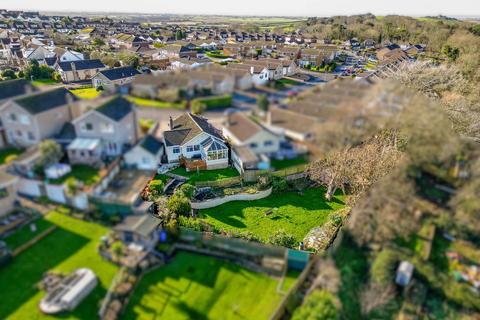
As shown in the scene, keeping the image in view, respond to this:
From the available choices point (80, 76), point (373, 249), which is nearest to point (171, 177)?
point (373, 249)

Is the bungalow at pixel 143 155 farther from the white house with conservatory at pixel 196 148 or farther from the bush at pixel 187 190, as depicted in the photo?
the white house with conservatory at pixel 196 148

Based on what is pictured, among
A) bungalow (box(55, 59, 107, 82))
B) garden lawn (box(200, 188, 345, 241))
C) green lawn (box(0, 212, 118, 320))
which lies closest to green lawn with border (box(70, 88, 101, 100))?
bungalow (box(55, 59, 107, 82))

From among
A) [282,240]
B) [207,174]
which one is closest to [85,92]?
[207,174]

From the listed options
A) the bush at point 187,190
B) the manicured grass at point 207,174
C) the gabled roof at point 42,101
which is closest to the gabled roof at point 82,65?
the manicured grass at point 207,174

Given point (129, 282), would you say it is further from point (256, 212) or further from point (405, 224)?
point (256, 212)

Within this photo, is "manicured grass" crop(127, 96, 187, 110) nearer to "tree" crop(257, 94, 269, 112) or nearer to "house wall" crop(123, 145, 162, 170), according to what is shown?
"house wall" crop(123, 145, 162, 170)
